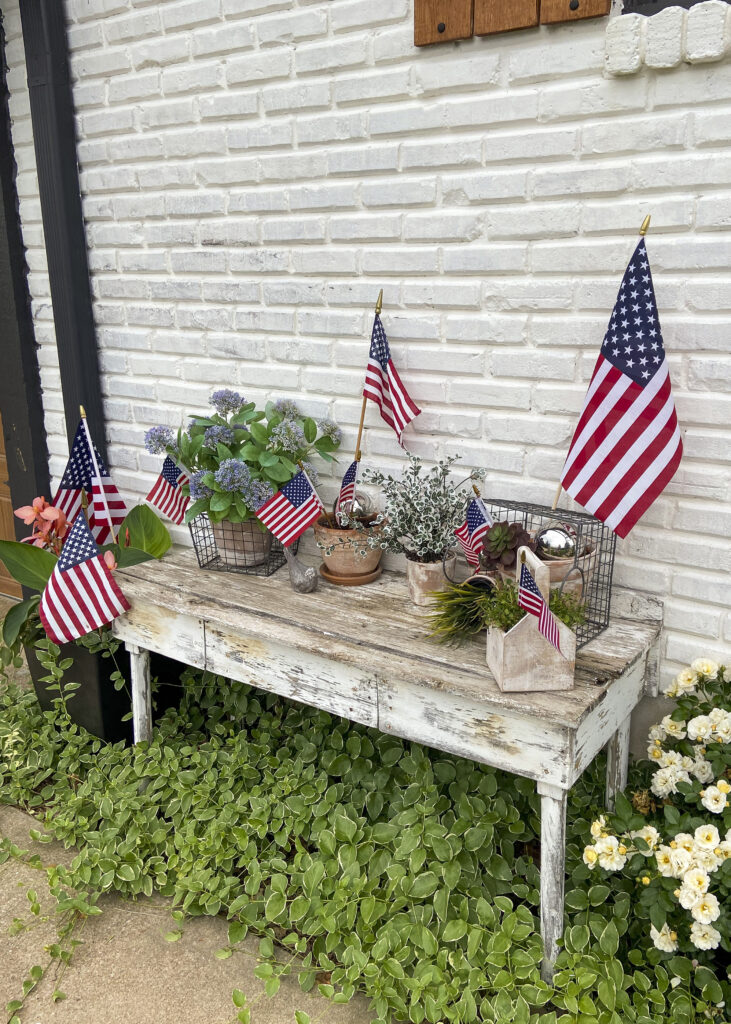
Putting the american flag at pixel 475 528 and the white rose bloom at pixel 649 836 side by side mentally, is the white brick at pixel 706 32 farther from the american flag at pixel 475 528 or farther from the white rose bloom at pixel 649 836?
the white rose bloom at pixel 649 836

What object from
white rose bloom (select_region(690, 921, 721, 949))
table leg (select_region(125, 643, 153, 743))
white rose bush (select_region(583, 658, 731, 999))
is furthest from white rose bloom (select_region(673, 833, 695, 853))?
table leg (select_region(125, 643, 153, 743))

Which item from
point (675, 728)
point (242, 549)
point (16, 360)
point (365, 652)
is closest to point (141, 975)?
point (365, 652)

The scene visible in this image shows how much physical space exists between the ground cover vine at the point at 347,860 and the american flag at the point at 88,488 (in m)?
0.65

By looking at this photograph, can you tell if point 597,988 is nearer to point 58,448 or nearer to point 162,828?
point 162,828

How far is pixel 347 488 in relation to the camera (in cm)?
250

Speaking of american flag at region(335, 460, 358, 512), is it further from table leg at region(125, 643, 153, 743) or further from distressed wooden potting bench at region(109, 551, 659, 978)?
table leg at region(125, 643, 153, 743)

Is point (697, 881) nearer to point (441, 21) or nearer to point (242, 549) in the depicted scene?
point (242, 549)

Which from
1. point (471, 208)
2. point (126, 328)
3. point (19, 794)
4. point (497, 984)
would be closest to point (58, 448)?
point (126, 328)

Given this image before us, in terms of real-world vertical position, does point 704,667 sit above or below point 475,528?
below

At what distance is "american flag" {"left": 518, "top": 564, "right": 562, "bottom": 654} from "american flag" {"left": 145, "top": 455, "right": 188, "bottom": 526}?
133 centimetres

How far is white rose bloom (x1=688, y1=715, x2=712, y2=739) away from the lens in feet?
6.42

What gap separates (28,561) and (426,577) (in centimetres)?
139

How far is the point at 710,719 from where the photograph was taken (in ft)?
6.46

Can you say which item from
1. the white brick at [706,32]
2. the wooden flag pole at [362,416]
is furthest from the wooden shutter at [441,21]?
the wooden flag pole at [362,416]
